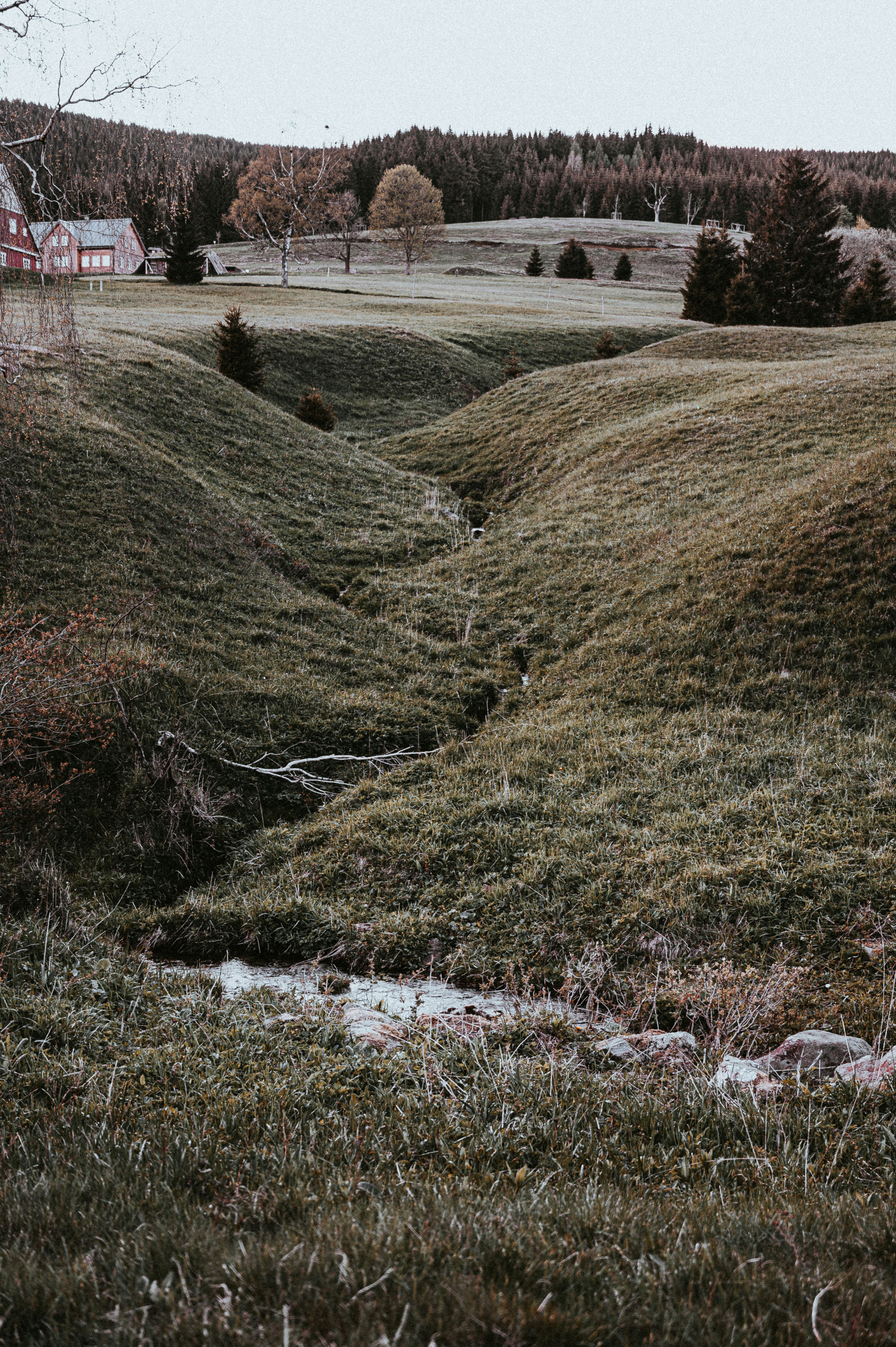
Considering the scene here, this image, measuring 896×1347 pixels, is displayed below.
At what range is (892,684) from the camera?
9.20 meters

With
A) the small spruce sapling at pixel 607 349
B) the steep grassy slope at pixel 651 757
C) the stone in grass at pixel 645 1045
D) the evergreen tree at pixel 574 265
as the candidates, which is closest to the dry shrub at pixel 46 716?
the steep grassy slope at pixel 651 757

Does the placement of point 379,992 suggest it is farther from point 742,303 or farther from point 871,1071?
point 742,303

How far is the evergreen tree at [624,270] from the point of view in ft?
260

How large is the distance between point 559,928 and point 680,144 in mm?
205233

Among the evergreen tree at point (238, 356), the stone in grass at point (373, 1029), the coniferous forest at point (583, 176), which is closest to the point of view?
the stone in grass at point (373, 1029)

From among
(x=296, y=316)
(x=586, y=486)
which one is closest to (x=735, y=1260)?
(x=586, y=486)

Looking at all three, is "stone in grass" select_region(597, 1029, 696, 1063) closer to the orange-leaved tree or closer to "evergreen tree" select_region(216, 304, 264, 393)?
"evergreen tree" select_region(216, 304, 264, 393)

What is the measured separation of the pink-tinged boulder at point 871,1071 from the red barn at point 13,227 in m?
11.7

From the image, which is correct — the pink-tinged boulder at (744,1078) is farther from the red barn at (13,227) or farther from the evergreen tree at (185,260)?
the evergreen tree at (185,260)

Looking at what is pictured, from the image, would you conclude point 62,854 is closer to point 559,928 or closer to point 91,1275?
point 559,928

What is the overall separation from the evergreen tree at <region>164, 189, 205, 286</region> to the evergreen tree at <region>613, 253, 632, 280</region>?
4243 centimetres

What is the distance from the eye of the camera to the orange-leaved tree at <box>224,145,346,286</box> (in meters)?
63.8

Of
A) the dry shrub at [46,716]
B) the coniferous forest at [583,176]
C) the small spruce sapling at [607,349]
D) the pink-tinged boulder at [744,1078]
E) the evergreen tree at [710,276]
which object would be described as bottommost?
the pink-tinged boulder at [744,1078]

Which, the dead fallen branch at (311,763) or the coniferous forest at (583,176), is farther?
the coniferous forest at (583,176)
